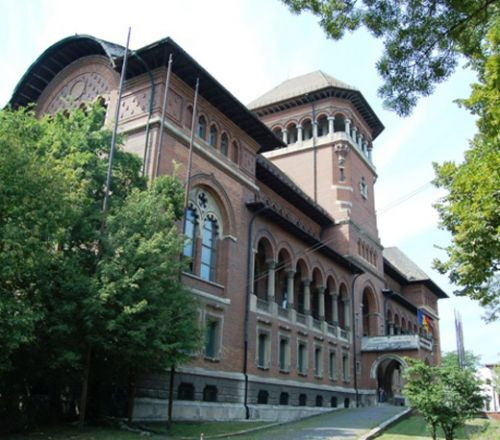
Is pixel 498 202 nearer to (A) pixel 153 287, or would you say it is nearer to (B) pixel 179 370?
(A) pixel 153 287

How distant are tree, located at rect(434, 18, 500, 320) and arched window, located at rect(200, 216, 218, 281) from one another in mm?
12890

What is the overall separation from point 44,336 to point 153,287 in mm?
3354

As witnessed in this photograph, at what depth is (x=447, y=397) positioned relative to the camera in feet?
61.0

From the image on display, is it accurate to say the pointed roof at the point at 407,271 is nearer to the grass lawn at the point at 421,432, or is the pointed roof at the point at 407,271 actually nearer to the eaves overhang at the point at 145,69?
the grass lawn at the point at 421,432

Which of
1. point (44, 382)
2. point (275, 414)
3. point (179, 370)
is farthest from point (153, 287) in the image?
point (275, 414)

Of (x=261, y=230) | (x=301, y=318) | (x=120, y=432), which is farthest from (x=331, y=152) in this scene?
(x=120, y=432)

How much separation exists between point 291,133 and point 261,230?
18.5 metres

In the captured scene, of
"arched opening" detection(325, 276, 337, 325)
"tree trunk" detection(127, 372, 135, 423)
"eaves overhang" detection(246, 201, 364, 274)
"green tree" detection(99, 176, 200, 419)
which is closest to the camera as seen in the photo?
"green tree" detection(99, 176, 200, 419)

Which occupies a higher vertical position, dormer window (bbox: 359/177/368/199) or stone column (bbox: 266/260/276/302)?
dormer window (bbox: 359/177/368/199)

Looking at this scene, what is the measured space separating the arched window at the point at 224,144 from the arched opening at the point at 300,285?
9.72 meters

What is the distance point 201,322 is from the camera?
24125 mm

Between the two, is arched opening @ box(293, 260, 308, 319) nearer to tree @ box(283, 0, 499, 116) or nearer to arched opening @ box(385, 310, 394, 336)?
arched opening @ box(385, 310, 394, 336)

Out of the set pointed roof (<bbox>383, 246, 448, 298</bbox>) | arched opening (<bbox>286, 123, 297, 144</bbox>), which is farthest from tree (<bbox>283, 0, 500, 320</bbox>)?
pointed roof (<bbox>383, 246, 448, 298</bbox>)

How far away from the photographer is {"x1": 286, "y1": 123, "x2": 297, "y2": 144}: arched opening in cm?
4669
